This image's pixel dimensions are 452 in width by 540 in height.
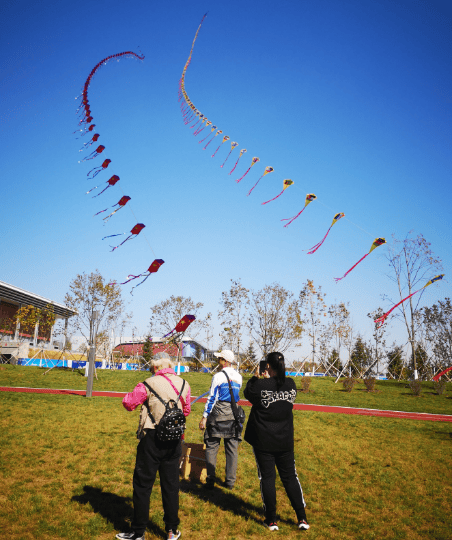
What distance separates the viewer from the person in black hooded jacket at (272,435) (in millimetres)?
3754

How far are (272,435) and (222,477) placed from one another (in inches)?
94.6

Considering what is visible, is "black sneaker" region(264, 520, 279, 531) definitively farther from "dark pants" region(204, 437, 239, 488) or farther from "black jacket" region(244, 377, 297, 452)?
"dark pants" region(204, 437, 239, 488)

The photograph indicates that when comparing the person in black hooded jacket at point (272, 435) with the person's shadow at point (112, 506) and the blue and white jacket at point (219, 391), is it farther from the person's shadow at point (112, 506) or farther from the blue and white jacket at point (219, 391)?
the person's shadow at point (112, 506)

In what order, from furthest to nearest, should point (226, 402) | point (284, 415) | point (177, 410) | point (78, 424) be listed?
→ point (78, 424), point (226, 402), point (284, 415), point (177, 410)

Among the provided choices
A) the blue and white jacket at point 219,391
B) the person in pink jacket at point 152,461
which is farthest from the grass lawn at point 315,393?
the person in pink jacket at point 152,461

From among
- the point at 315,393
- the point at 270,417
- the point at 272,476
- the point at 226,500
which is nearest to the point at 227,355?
the point at 270,417

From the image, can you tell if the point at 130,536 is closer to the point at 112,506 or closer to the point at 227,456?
the point at 112,506

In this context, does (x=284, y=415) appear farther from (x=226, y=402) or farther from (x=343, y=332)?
(x=343, y=332)

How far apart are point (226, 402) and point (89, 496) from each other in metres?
2.07

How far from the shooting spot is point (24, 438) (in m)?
6.79

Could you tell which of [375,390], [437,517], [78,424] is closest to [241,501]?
[437,517]

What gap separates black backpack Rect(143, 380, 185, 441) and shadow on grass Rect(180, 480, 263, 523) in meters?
1.69

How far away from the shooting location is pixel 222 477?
5.57 meters

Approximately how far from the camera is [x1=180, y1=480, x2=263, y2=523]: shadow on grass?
4.32 m
